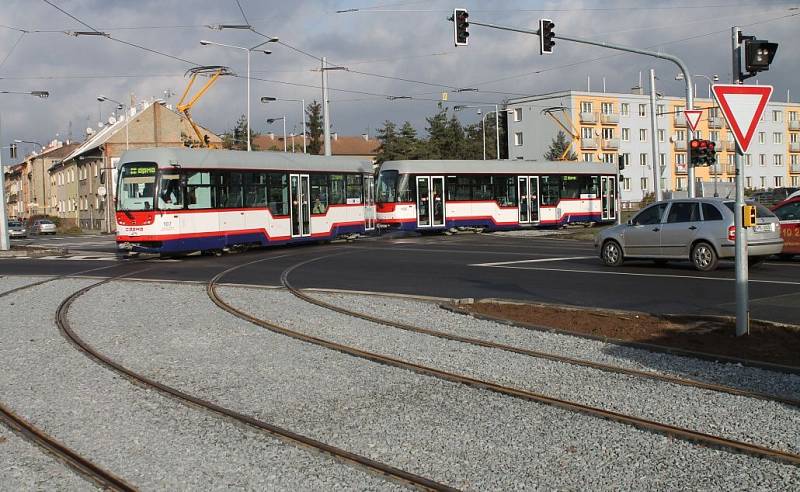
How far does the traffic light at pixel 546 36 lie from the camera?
24141 millimetres

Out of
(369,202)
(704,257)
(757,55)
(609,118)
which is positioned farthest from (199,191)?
(609,118)

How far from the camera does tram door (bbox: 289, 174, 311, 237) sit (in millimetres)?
28797

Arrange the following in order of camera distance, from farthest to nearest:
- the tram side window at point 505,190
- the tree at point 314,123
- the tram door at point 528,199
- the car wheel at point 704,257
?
the tree at point 314,123
the tram door at point 528,199
the tram side window at point 505,190
the car wheel at point 704,257

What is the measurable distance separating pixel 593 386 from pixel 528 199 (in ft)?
102

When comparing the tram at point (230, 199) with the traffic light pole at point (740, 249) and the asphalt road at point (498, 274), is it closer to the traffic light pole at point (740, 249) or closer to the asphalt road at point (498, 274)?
the asphalt road at point (498, 274)

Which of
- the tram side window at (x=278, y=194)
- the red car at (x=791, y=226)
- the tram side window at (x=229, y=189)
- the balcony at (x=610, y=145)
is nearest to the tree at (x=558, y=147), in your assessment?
the balcony at (x=610, y=145)

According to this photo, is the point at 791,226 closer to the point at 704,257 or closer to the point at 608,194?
the point at 704,257

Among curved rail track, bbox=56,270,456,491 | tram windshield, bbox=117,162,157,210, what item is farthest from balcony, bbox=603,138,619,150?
curved rail track, bbox=56,270,456,491

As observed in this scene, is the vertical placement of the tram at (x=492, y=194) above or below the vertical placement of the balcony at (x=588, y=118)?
below

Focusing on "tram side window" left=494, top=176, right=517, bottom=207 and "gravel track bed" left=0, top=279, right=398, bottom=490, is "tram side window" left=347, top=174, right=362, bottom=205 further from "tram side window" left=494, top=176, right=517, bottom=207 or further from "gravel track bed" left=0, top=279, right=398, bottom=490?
"gravel track bed" left=0, top=279, right=398, bottom=490

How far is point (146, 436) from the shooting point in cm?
654

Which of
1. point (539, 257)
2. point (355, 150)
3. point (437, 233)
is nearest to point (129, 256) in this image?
point (539, 257)

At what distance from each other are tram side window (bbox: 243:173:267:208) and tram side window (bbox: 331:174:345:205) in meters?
3.83

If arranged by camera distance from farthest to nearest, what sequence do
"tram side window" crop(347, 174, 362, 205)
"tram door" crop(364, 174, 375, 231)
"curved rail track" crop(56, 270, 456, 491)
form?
1. "tram door" crop(364, 174, 375, 231)
2. "tram side window" crop(347, 174, 362, 205)
3. "curved rail track" crop(56, 270, 456, 491)
